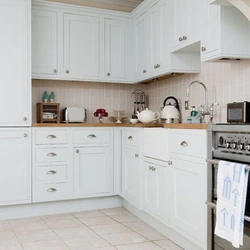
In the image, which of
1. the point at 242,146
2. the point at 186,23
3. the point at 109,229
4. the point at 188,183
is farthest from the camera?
the point at 109,229

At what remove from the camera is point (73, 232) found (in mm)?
3258

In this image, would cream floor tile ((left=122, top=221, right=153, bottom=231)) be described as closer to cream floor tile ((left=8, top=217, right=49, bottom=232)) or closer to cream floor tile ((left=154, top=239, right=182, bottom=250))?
cream floor tile ((left=154, top=239, right=182, bottom=250))

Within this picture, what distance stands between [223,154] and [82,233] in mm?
1593

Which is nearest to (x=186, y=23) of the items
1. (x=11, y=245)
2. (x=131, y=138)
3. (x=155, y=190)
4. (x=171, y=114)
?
(x=171, y=114)

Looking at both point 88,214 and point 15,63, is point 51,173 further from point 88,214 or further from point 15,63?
point 15,63

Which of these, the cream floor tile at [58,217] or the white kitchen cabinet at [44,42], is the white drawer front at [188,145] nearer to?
the cream floor tile at [58,217]

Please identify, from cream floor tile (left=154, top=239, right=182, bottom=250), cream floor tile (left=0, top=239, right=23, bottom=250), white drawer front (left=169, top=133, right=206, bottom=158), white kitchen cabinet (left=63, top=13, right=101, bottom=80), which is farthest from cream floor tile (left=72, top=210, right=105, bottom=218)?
white kitchen cabinet (left=63, top=13, right=101, bottom=80)

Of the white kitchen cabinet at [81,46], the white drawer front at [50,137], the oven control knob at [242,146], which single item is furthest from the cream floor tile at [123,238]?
the white kitchen cabinet at [81,46]

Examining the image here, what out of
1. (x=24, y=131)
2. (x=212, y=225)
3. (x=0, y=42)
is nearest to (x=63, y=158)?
(x=24, y=131)

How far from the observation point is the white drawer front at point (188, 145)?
2.47 metres

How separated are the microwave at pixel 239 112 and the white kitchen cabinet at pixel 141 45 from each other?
176cm

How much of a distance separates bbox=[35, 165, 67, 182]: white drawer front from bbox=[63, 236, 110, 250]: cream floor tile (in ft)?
3.16

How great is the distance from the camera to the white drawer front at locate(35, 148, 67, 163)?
3.82 meters

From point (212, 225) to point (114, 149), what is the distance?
198 cm
